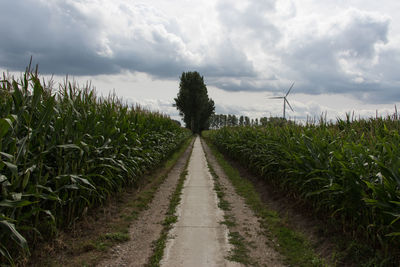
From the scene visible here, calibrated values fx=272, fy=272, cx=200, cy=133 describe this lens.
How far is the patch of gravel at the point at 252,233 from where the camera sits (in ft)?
13.5

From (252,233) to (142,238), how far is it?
2017 millimetres

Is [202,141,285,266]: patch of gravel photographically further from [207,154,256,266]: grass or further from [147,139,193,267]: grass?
[147,139,193,267]: grass

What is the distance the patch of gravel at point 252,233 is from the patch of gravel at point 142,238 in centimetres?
153

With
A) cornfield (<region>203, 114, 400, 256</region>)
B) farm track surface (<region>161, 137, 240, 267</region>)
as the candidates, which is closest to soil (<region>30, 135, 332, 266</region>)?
farm track surface (<region>161, 137, 240, 267</region>)

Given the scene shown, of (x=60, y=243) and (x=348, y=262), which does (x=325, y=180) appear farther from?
(x=60, y=243)

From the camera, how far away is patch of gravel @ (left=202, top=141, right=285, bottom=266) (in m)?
4.11

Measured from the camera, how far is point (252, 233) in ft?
16.7

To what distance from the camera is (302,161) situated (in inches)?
214

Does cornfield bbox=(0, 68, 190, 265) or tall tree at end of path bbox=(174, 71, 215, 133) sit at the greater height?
tall tree at end of path bbox=(174, 71, 215, 133)

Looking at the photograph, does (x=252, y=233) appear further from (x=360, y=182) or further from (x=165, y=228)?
(x=360, y=182)

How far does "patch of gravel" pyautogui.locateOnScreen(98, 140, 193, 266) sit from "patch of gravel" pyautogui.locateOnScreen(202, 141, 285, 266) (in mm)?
1530

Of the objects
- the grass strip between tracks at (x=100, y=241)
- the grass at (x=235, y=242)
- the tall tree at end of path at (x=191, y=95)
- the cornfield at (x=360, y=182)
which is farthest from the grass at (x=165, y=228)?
the tall tree at end of path at (x=191, y=95)

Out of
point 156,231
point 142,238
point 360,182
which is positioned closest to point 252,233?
point 156,231

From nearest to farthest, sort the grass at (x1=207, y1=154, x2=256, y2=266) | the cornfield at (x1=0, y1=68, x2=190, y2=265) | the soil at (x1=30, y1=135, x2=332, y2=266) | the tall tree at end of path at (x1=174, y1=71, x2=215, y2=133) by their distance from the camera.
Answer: the cornfield at (x1=0, y1=68, x2=190, y2=265)
the soil at (x1=30, y1=135, x2=332, y2=266)
the grass at (x1=207, y1=154, x2=256, y2=266)
the tall tree at end of path at (x1=174, y1=71, x2=215, y2=133)
